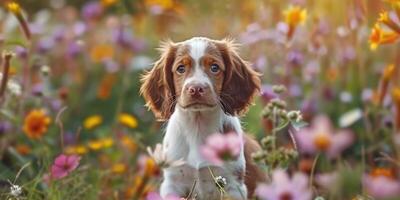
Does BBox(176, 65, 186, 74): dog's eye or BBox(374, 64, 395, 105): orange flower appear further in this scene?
BBox(374, 64, 395, 105): orange flower

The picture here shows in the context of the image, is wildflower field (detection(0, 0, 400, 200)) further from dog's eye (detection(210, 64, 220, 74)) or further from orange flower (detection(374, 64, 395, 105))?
dog's eye (detection(210, 64, 220, 74))

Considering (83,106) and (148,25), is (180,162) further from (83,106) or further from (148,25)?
(148,25)

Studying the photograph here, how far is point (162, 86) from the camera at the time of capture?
3.79m

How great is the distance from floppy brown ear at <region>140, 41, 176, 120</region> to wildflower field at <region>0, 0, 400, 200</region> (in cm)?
24

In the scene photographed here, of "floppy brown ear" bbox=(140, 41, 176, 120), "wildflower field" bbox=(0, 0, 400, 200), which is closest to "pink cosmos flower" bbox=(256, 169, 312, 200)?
"wildflower field" bbox=(0, 0, 400, 200)

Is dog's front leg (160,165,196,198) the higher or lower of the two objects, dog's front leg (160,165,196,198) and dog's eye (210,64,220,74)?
the lower

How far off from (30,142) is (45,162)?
1900 mm

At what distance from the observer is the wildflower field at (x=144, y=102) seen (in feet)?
12.4

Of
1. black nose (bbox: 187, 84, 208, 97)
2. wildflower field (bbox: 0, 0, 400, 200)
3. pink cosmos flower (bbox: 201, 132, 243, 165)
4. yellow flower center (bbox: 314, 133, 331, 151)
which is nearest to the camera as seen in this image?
yellow flower center (bbox: 314, 133, 331, 151)

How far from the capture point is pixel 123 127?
18.9 feet

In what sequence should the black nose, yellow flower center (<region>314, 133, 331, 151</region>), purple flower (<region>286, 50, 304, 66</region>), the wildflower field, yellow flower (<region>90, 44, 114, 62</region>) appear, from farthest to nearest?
1. yellow flower (<region>90, 44, 114, 62</region>)
2. purple flower (<region>286, 50, 304, 66</region>)
3. the wildflower field
4. the black nose
5. yellow flower center (<region>314, 133, 331, 151</region>)

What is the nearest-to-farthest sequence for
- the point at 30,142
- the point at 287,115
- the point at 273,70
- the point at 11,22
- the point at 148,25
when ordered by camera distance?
the point at 287,115
the point at 30,142
the point at 273,70
the point at 11,22
the point at 148,25

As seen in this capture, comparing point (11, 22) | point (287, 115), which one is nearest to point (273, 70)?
point (11, 22)

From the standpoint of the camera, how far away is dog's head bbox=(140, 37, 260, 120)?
3420 mm
